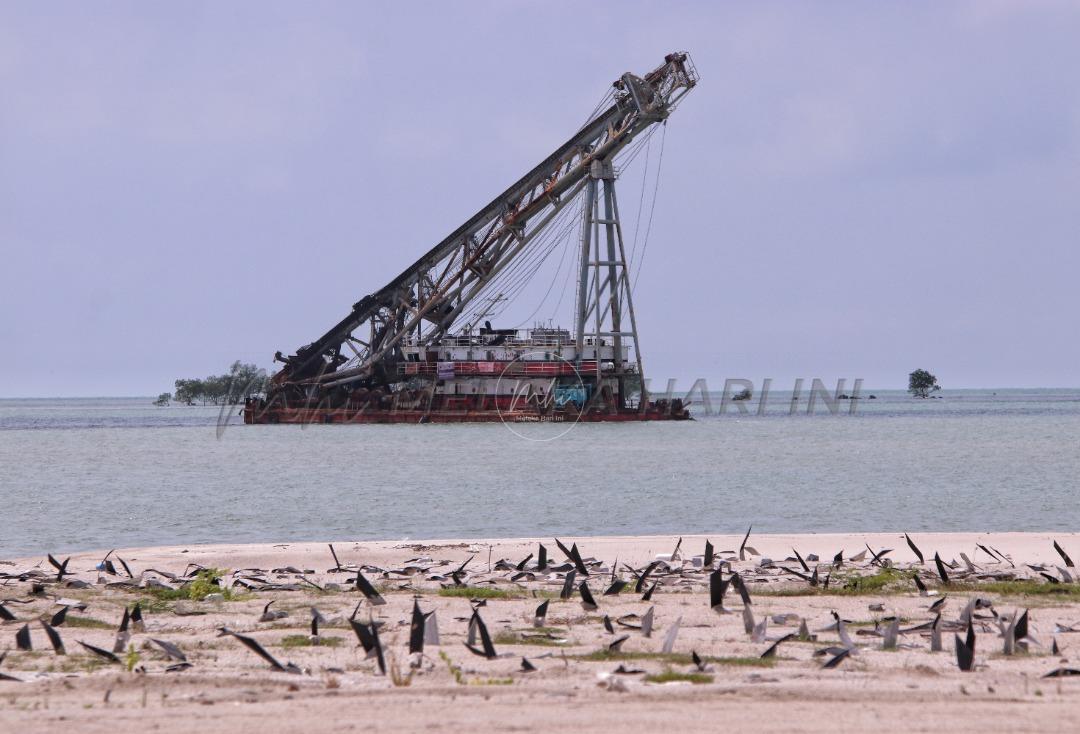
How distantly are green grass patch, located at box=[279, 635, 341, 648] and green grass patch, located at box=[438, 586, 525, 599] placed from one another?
2652 millimetres

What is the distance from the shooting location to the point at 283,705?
7.12 metres

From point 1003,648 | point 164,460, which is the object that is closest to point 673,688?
point 1003,648

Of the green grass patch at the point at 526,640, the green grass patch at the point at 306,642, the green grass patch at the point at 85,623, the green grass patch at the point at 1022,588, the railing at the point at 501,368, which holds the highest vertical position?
the railing at the point at 501,368

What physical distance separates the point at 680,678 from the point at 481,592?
4703mm

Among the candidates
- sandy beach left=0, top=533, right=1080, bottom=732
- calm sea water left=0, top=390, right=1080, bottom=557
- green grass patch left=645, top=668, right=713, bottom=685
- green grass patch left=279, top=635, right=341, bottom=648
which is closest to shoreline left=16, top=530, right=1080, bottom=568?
sandy beach left=0, top=533, right=1080, bottom=732

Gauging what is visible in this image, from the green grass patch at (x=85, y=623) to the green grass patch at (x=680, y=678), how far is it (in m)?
4.97

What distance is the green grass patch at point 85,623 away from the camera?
34.3 ft

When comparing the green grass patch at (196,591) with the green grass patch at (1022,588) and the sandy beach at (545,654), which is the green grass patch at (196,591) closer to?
the sandy beach at (545,654)

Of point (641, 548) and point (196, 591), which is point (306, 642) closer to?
point (196, 591)

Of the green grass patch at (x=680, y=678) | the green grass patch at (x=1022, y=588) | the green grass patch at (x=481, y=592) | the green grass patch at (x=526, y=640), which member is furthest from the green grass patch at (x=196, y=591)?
the green grass patch at (x=1022, y=588)

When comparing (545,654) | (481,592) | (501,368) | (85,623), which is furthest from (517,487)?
(501,368)

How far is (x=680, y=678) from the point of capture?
307 inches

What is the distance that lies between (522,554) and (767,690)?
967cm

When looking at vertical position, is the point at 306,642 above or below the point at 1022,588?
below
